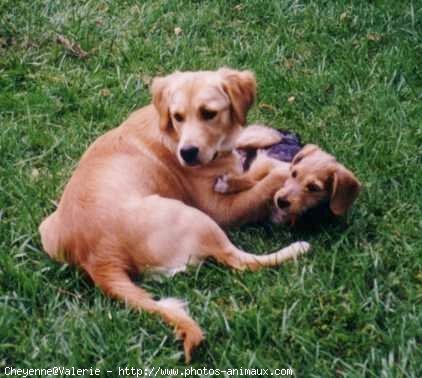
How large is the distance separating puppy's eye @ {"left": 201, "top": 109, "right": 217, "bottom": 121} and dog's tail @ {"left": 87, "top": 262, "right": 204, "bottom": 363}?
109 cm

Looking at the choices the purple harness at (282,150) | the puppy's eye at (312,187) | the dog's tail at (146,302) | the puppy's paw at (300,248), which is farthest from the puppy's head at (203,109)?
the dog's tail at (146,302)

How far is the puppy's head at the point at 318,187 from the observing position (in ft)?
14.4

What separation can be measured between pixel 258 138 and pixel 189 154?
84 centimetres

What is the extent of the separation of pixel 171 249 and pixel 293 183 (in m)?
0.85

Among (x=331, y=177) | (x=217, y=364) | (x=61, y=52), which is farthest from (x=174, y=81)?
(x=61, y=52)

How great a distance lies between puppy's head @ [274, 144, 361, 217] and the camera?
439 centimetres

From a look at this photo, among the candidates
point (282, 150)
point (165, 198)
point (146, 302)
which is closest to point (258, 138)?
point (282, 150)

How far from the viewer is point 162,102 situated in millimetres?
4680

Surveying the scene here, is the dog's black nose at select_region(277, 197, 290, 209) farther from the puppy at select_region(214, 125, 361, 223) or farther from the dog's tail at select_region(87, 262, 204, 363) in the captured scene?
the dog's tail at select_region(87, 262, 204, 363)

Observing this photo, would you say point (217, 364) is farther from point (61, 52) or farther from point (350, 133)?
point (61, 52)

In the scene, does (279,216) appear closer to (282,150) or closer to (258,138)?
(282,150)

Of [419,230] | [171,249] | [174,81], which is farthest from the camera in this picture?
[174,81]

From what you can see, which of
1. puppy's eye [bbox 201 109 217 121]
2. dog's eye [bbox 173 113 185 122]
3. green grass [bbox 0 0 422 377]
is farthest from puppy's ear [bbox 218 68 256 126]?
green grass [bbox 0 0 422 377]

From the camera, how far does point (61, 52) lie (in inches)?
261
